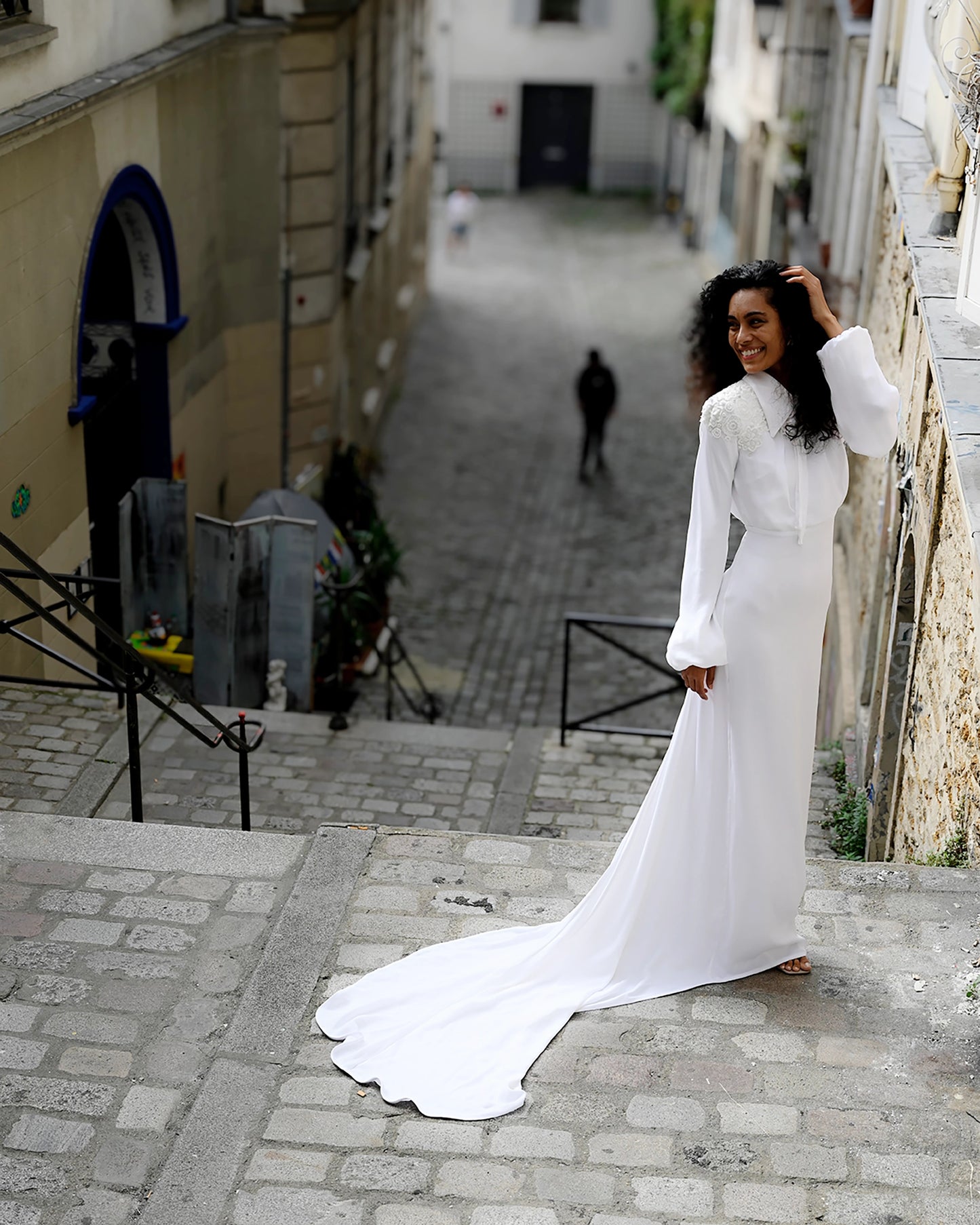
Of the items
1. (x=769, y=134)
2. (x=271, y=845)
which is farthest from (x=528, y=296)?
(x=271, y=845)

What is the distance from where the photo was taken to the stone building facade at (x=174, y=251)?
8.23m

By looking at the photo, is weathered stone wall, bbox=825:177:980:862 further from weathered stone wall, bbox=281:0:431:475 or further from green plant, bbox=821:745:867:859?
weathered stone wall, bbox=281:0:431:475

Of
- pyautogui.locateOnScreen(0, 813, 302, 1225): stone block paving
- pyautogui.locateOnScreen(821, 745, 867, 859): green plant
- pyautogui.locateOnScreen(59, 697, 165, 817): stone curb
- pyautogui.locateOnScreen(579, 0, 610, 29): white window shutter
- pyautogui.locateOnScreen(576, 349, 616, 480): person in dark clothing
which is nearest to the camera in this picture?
pyautogui.locateOnScreen(0, 813, 302, 1225): stone block paving

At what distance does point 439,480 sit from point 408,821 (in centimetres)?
988

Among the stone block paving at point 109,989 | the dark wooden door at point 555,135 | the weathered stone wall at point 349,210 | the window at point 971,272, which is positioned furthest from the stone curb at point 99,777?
the dark wooden door at point 555,135

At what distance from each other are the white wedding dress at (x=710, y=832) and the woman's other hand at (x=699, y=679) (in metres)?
0.03

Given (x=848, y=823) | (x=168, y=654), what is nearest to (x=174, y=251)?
(x=168, y=654)

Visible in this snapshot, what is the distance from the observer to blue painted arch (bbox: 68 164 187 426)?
33.6ft

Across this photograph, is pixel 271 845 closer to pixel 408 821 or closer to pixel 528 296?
pixel 408 821

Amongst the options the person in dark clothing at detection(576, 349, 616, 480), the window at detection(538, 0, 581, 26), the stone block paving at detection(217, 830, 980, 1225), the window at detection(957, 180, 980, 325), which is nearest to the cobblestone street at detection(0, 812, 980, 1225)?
the stone block paving at detection(217, 830, 980, 1225)

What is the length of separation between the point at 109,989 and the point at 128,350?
23.0ft

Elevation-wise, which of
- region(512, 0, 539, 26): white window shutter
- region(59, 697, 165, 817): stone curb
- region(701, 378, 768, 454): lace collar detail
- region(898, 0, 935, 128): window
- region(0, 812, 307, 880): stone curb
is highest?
region(512, 0, 539, 26): white window shutter

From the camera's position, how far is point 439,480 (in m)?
17.4

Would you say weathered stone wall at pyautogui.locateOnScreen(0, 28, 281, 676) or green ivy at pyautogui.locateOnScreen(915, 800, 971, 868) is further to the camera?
weathered stone wall at pyautogui.locateOnScreen(0, 28, 281, 676)
